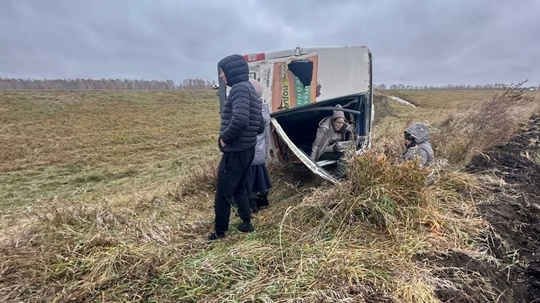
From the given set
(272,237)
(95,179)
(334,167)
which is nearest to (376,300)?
(272,237)

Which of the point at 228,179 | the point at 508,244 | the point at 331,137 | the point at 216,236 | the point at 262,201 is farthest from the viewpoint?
the point at 331,137

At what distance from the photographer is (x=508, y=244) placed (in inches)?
134

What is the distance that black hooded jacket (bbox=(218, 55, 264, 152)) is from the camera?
3344mm

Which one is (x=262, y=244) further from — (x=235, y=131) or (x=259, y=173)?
(x=259, y=173)

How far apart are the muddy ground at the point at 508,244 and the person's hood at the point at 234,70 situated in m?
2.40

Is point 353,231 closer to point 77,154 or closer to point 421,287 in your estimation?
point 421,287

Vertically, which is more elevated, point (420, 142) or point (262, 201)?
point (420, 142)

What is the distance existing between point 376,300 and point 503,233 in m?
2.02

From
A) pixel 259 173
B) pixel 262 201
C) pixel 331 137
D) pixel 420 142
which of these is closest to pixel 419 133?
pixel 420 142

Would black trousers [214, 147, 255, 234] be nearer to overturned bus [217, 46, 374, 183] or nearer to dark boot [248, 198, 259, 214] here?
dark boot [248, 198, 259, 214]

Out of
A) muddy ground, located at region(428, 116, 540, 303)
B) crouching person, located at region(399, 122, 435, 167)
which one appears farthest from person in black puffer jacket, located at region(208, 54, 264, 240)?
crouching person, located at region(399, 122, 435, 167)

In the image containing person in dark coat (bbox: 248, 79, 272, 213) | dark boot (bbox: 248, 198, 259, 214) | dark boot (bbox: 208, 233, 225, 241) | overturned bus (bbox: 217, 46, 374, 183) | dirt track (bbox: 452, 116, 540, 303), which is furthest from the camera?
overturned bus (bbox: 217, 46, 374, 183)

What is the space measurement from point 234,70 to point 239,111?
0.44 meters

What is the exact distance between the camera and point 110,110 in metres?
23.2
